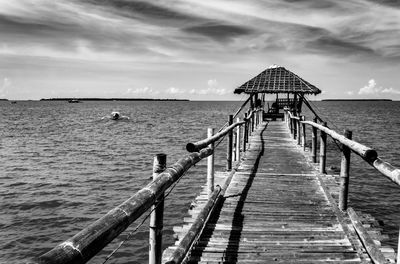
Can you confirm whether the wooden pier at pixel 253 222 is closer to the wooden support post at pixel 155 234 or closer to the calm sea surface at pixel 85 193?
the wooden support post at pixel 155 234

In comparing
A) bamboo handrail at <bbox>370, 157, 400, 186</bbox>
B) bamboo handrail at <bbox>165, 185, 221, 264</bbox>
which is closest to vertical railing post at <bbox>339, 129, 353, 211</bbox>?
bamboo handrail at <bbox>370, 157, 400, 186</bbox>

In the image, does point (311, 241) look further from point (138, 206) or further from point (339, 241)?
point (138, 206)

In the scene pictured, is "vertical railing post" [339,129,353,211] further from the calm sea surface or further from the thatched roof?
the thatched roof

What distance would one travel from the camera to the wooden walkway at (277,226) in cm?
429

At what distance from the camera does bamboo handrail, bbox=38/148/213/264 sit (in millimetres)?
1408

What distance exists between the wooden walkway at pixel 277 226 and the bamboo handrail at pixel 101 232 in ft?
6.77

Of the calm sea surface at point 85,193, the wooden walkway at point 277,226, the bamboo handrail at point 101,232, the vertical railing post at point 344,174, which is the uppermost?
the bamboo handrail at point 101,232

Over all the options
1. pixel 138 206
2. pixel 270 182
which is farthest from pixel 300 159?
pixel 138 206

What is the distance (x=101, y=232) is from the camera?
172cm

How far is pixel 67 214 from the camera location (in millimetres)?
12016

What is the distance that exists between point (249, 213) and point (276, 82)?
17900mm

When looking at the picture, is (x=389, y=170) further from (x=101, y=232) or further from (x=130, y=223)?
(x=101, y=232)

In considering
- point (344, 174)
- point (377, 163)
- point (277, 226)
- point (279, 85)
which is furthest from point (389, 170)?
point (279, 85)

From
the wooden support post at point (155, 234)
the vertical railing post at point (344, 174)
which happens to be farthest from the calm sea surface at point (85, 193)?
the wooden support post at point (155, 234)
